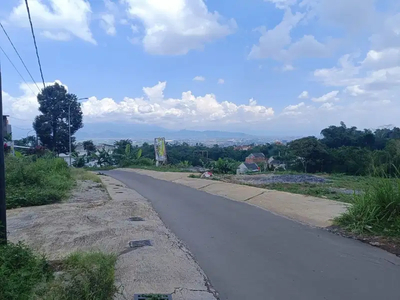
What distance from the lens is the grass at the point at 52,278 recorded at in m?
3.77

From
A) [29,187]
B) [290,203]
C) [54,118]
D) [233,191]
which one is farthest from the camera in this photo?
[54,118]

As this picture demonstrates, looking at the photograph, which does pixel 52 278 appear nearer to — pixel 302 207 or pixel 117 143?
pixel 302 207

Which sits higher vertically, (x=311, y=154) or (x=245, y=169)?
(x=311, y=154)

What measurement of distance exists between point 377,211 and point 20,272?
653 cm

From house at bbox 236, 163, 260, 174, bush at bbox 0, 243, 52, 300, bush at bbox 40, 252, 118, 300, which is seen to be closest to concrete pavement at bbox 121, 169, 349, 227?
bush at bbox 40, 252, 118, 300

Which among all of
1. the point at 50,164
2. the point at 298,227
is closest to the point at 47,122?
the point at 50,164

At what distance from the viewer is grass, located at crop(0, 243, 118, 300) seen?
377 cm

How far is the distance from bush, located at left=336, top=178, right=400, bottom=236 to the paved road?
641mm

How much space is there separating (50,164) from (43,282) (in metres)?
15.4

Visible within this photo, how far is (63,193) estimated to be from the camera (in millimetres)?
12180

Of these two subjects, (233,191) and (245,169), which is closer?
(233,191)

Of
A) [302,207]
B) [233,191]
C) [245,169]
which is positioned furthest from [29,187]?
[245,169]

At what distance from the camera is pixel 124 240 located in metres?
6.64

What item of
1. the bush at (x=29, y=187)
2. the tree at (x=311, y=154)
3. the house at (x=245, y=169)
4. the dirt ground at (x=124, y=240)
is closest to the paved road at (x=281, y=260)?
the dirt ground at (x=124, y=240)
